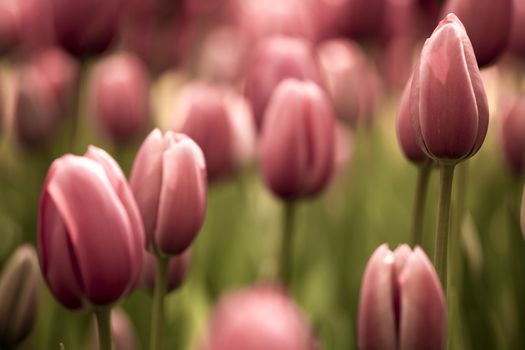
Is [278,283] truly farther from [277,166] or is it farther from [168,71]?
[168,71]

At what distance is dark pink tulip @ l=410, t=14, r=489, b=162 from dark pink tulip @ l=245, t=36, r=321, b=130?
0.28 meters

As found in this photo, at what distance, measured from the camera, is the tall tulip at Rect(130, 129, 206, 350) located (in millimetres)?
547

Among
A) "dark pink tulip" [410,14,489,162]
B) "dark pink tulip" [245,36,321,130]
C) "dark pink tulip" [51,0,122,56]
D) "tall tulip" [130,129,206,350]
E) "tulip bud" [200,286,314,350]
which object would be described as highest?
"dark pink tulip" [51,0,122,56]

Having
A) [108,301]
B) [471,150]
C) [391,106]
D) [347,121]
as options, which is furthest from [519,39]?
[391,106]

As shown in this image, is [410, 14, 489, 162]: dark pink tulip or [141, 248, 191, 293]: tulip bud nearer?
[410, 14, 489, 162]: dark pink tulip

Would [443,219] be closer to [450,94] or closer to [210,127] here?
[450,94]

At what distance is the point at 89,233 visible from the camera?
0.48 meters

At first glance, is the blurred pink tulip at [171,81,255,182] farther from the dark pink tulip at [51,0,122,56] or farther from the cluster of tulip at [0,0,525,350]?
the dark pink tulip at [51,0,122,56]

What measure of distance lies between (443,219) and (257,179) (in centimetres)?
73

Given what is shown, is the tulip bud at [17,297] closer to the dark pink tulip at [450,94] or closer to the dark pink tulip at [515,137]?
the dark pink tulip at [450,94]

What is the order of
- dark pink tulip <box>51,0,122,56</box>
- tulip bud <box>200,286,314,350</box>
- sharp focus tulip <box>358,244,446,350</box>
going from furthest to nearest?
dark pink tulip <box>51,0,122,56</box> → sharp focus tulip <box>358,244,446,350</box> → tulip bud <box>200,286,314,350</box>

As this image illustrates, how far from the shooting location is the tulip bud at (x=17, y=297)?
63 cm

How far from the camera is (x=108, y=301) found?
0.50 meters

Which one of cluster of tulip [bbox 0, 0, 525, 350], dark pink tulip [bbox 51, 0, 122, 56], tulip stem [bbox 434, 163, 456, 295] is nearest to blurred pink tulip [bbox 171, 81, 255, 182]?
cluster of tulip [bbox 0, 0, 525, 350]
